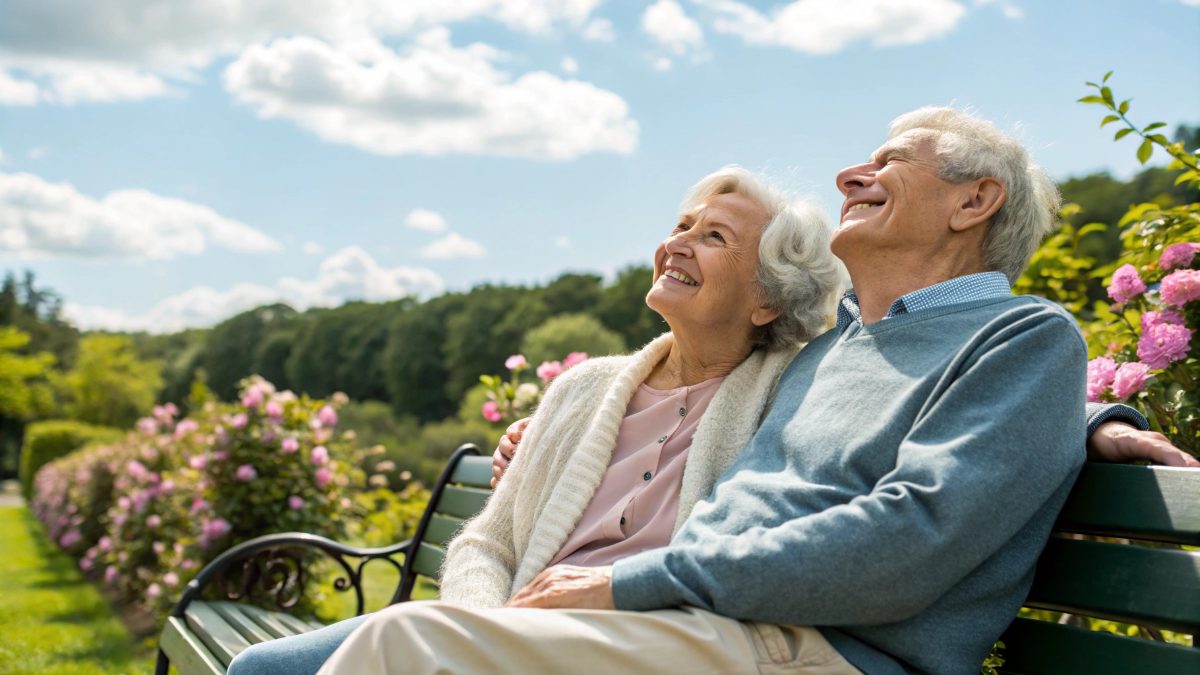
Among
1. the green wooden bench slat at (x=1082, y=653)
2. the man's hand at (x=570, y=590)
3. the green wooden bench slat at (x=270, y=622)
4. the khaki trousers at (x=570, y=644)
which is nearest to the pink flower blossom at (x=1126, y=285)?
the green wooden bench slat at (x=1082, y=653)

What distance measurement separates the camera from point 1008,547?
6.06 feet

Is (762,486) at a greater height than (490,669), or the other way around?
(762,486)

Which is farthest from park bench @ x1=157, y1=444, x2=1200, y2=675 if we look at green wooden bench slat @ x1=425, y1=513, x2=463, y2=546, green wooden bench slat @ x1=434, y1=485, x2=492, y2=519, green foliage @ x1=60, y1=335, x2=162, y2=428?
green foliage @ x1=60, y1=335, x2=162, y2=428

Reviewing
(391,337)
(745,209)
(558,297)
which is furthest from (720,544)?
(391,337)

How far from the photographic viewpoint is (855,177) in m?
2.42

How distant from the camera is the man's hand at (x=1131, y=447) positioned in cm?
179

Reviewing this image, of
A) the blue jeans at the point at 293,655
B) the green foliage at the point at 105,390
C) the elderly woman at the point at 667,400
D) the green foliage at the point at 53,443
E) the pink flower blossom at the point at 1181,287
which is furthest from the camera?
the green foliage at the point at 105,390

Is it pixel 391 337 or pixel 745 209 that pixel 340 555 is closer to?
pixel 745 209

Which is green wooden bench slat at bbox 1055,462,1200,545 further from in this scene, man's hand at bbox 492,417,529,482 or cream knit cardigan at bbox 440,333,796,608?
man's hand at bbox 492,417,529,482

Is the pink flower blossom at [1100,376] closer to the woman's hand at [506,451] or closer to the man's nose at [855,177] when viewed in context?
the man's nose at [855,177]

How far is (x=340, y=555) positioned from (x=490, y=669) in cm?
239

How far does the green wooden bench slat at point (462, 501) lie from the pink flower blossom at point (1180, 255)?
2011 millimetres

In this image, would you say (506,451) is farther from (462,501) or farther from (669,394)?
(462,501)

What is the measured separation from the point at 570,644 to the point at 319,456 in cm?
441
